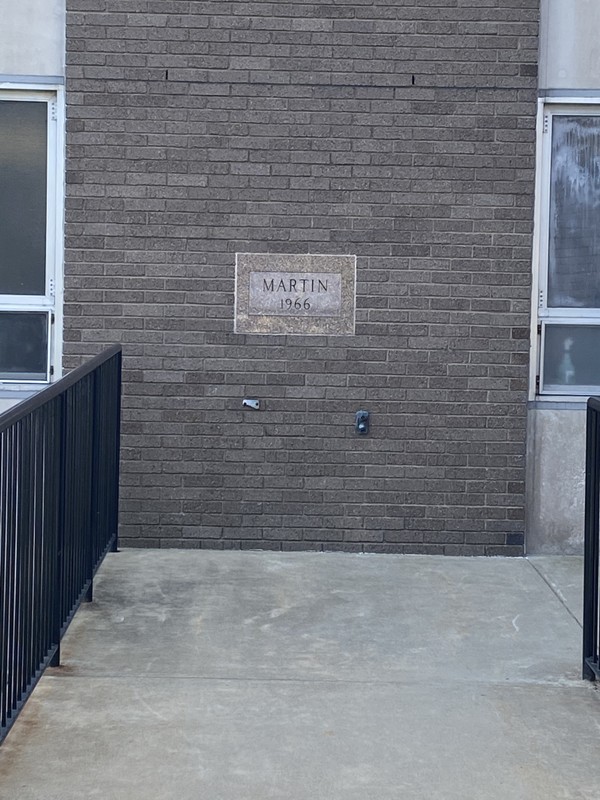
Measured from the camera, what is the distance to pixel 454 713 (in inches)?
188

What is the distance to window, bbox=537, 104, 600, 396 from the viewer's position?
24.6ft

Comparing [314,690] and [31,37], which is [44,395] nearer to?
[314,690]

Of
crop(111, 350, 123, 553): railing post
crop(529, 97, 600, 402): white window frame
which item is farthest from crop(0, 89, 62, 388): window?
crop(529, 97, 600, 402): white window frame

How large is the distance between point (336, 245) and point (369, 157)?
1.82ft

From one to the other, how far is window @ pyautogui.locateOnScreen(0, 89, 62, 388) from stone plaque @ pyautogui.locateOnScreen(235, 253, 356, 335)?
44.8 inches

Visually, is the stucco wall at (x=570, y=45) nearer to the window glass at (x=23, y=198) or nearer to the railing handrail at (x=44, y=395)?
the window glass at (x=23, y=198)

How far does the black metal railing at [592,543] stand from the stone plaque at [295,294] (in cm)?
263

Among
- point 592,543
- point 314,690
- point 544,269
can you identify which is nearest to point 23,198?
point 544,269

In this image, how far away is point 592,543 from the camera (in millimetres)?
5074

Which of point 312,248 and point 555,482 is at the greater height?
point 312,248

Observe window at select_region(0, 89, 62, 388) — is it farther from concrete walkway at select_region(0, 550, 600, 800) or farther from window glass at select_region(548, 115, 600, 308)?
window glass at select_region(548, 115, 600, 308)

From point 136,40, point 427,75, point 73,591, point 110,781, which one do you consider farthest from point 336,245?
point 110,781

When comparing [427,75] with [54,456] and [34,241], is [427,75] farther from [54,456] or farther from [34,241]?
[54,456]

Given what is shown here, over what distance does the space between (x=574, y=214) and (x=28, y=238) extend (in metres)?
3.31
